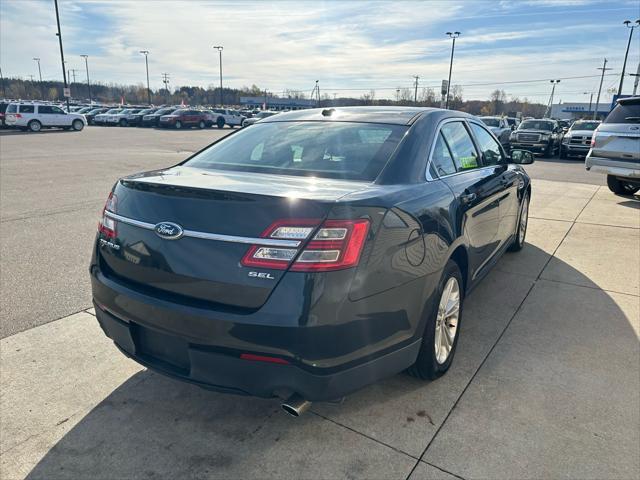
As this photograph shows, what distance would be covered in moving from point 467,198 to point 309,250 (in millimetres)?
1673

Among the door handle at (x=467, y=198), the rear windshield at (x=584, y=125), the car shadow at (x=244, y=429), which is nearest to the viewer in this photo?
the car shadow at (x=244, y=429)

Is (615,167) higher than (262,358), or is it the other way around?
(615,167)

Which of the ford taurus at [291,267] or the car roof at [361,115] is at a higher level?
the car roof at [361,115]

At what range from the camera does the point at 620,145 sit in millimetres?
9336

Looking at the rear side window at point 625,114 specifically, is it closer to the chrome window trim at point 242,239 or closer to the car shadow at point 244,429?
the car shadow at point 244,429

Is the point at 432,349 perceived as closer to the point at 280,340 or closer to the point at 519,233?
the point at 280,340

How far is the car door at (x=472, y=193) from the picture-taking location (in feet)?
10.5

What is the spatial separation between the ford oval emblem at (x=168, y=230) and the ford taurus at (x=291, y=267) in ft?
0.04

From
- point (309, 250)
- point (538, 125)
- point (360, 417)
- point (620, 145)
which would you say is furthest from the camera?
point (538, 125)

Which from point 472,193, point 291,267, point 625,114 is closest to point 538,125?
point 625,114

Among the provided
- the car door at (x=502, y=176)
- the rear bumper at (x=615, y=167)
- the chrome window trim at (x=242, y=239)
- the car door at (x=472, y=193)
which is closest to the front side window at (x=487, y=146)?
the car door at (x=502, y=176)

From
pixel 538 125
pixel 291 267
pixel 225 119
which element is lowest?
pixel 225 119

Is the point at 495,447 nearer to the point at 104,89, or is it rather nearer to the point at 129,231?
the point at 129,231

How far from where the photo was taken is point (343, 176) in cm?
265
